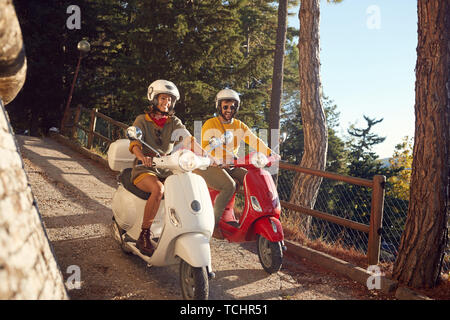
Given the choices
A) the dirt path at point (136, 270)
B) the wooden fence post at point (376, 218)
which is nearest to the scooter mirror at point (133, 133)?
the dirt path at point (136, 270)

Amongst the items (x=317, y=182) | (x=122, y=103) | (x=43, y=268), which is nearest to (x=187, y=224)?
(x=43, y=268)

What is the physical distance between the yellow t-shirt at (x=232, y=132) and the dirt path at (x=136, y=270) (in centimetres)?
127

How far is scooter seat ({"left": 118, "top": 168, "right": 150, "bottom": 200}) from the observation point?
3785 mm

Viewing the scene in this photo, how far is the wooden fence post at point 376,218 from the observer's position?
4406mm

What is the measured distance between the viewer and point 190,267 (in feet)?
9.98

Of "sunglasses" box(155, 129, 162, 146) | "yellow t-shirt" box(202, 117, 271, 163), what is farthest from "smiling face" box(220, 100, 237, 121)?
"sunglasses" box(155, 129, 162, 146)

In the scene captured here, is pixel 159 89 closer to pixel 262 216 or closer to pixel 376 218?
pixel 262 216

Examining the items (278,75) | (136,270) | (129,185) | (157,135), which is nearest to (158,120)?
(157,135)

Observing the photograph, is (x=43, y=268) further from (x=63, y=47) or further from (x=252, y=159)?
(x=63, y=47)

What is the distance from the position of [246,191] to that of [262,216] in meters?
0.33

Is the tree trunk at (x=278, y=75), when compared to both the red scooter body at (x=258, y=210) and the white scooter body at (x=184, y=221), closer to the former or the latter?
the red scooter body at (x=258, y=210)

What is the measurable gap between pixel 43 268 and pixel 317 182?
22.1 ft

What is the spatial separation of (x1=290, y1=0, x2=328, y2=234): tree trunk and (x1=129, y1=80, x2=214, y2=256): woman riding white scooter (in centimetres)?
466

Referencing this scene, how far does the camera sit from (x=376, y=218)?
4461 millimetres
